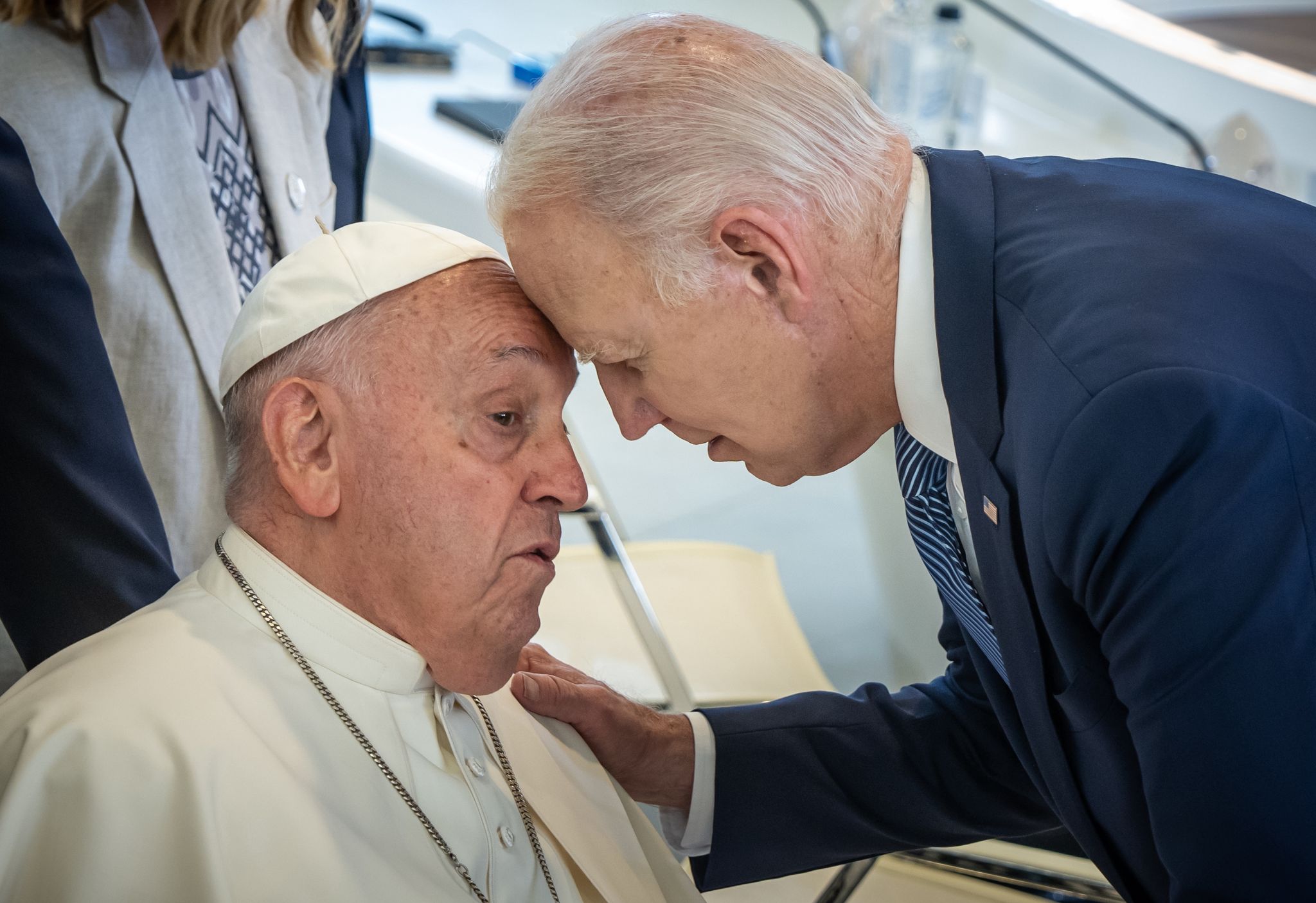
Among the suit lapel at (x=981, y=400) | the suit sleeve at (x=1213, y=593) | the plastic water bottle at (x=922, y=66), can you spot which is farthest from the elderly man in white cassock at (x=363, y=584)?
the plastic water bottle at (x=922, y=66)

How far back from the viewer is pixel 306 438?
4.89 feet

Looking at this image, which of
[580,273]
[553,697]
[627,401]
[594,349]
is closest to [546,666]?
[553,697]

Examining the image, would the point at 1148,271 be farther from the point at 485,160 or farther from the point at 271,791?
the point at 485,160

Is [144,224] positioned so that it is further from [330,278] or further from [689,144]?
[689,144]

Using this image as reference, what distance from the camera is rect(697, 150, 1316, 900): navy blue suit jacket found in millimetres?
1158

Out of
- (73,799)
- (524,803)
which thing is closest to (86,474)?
(73,799)

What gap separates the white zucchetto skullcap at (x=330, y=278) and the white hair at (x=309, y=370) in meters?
0.01

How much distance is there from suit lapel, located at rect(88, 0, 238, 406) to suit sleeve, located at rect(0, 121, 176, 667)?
0.29 meters

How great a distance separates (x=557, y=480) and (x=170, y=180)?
0.98 metres

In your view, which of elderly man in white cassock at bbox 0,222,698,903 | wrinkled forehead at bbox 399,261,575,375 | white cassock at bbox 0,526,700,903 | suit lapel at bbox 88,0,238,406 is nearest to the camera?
white cassock at bbox 0,526,700,903

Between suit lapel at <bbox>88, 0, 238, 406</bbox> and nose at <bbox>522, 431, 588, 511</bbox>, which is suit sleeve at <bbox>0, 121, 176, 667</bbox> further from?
nose at <bbox>522, 431, 588, 511</bbox>

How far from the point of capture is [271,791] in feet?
4.58

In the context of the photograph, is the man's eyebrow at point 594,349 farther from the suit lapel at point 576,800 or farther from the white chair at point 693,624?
the white chair at point 693,624

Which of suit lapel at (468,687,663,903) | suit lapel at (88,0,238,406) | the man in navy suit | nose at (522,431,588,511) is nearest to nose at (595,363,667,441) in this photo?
the man in navy suit
